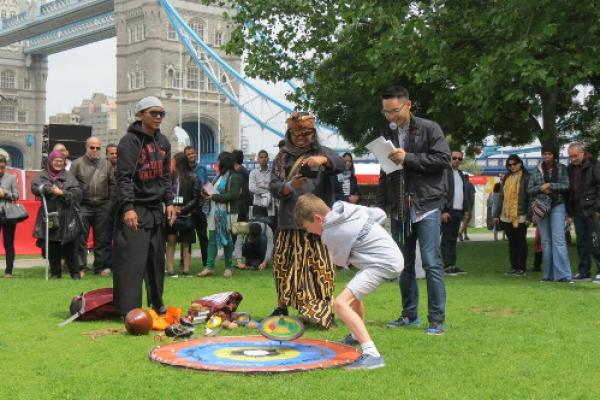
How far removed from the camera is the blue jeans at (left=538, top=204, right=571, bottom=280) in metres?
11.7

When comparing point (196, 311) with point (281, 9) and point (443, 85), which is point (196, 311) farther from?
point (281, 9)

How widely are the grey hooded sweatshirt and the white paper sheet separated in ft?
2.94

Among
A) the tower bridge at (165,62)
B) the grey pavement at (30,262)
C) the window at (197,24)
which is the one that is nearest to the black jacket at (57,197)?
the grey pavement at (30,262)

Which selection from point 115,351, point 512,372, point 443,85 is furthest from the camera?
point 443,85

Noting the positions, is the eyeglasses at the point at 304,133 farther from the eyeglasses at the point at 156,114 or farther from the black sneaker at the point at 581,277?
the black sneaker at the point at 581,277

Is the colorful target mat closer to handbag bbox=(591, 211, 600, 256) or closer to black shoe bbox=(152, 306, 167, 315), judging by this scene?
black shoe bbox=(152, 306, 167, 315)

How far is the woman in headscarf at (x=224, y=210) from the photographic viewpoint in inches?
486

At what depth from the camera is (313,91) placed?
65.0 feet

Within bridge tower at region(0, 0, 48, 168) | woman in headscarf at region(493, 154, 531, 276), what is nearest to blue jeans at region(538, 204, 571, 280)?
woman in headscarf at region(493, 154, 531, 276)

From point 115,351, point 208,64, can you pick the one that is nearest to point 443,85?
point 115,351

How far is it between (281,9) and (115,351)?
1389 cm

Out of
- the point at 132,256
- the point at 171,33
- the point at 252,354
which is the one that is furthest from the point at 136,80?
the point at 252,354

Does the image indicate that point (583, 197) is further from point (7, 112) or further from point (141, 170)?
point (7, 112)

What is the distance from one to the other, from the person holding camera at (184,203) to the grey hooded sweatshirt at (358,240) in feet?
20.4
